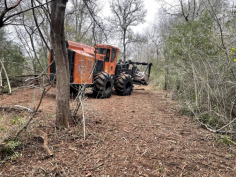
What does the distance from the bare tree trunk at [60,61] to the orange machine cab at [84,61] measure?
5.14ft

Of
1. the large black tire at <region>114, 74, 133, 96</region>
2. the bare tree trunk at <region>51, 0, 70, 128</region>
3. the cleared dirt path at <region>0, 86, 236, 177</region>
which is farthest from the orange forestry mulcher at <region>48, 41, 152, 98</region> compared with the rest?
the cleared dirt path at <region>0, 86, 236, 177</region>

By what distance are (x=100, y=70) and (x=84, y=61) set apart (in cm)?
188

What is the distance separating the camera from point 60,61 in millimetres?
2918

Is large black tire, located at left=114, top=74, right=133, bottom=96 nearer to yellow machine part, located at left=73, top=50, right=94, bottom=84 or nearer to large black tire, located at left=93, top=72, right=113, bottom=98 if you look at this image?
large black tire, located at left=93, top=72, right=113, bottom=98

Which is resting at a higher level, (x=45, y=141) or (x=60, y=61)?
(x=60, y=61)

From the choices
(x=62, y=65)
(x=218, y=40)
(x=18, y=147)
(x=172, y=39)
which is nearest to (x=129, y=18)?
(x=172, y=39)

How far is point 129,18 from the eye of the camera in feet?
55.9

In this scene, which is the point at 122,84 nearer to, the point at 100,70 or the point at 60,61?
the point at 100,70

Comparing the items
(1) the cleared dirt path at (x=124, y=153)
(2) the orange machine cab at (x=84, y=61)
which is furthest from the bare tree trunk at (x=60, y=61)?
(2) the orange machine cab at (x=84, y=61)

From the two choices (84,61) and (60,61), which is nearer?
(60,61)

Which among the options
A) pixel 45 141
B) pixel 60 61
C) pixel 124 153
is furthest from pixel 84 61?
pixel 124 153

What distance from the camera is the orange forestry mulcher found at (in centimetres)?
622

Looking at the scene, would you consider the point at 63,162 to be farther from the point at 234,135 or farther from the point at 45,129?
the point at 234,135

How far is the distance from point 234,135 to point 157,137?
1.70 m
